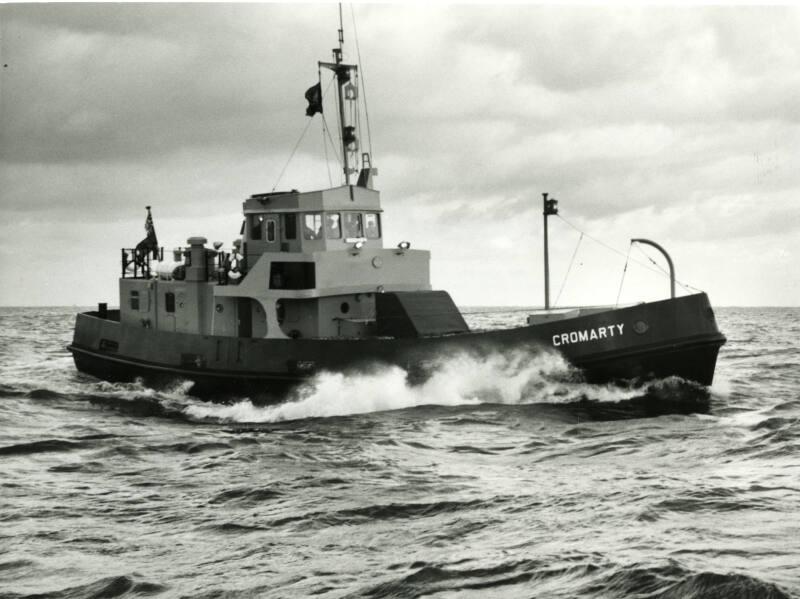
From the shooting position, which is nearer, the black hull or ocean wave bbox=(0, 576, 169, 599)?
ocean wave bbox=(0, 576, 169, 599)

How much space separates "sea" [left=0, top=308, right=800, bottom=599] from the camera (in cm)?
797

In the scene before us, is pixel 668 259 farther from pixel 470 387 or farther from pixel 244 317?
pixel 244 317

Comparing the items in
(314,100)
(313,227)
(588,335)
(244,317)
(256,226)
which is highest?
(314,100)

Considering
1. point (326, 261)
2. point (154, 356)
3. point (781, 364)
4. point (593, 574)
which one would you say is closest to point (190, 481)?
point (593, 574)

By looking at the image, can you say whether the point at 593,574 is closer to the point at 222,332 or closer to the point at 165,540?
the point at 165,540

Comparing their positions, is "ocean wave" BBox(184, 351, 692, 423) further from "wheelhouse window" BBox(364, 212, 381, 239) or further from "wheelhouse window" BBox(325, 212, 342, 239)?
"wheelhouse window" BBox(364, 212, 381, 239)

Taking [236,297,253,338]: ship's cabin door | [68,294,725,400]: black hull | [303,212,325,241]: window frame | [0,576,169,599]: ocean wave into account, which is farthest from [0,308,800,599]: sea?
[303,212,325,241]: window frame

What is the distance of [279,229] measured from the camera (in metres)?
20.2

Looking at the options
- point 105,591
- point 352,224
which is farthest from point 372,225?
point 105,591

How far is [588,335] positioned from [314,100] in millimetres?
8094

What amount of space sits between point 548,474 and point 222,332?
433 inches

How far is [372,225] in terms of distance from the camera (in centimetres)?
2064

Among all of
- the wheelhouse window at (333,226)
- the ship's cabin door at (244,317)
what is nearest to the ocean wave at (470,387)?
the ship's cabin door at (244,317)

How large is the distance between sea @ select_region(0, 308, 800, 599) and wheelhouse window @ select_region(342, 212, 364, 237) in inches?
144
